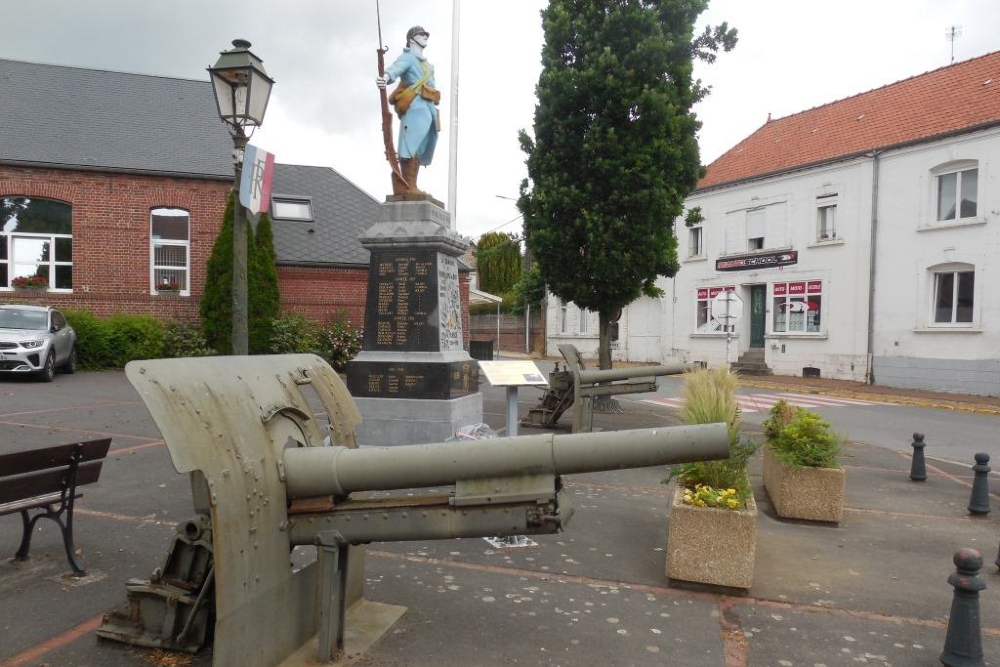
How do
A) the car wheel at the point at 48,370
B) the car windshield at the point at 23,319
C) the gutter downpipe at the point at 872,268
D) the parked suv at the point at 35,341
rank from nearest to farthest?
the parked suv at the point at 35,341, the car wheel at the point at 48,370, the car windshield at the point at 23,319, the gutter downpipe at the point at 872,268

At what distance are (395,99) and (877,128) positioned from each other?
752 inches

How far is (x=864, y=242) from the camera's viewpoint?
21.3 meters

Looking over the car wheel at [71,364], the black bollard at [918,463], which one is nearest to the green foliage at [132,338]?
the car wheel at [71,364]

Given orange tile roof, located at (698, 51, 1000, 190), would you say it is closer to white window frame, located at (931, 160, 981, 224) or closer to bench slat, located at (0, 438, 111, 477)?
white window frame, located at (931, 160, 981, 224)

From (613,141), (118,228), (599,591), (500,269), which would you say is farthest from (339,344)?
(500,269)

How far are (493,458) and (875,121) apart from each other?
2404 centimetres

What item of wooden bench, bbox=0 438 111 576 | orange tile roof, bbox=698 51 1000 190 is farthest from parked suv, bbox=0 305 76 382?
orange tile roof, bbox=698 51 1000 190

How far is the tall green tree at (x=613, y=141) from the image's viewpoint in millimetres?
12367

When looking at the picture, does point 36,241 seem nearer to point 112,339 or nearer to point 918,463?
point 112,339

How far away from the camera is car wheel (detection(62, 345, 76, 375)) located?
1540 cm

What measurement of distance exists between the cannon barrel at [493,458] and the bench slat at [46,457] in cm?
216

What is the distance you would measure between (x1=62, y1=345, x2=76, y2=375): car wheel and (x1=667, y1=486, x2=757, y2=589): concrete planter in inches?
602

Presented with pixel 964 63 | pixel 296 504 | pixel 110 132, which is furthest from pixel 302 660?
pixel 964 63

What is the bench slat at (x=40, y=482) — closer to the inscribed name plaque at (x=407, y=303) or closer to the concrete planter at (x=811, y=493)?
the inscribed name plaque at (x=407, y=303)
